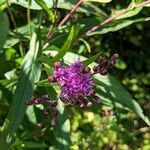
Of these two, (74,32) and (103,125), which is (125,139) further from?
(74,32)

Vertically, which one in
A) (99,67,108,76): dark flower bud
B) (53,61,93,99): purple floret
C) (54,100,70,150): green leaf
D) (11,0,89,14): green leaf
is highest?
(53,61,93,99): purple floret

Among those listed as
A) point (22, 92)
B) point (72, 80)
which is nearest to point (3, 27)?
point (22, 92)

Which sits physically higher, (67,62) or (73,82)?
(73,82)

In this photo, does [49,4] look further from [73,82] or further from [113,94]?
[73,82]

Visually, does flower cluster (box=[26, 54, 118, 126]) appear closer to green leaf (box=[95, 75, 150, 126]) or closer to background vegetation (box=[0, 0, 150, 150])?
background vegetation (box=[0, 0, 150, 150])

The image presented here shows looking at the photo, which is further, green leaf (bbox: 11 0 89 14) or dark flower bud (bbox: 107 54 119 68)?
green leaf (bbox: 11 0 89 14)

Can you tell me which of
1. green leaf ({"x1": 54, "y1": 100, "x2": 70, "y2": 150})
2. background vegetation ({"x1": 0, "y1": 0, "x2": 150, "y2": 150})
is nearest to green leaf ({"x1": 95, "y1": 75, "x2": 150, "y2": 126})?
background vegetation ({"x1": 0, "y1": 0, "x2": 150, "y2": 150})

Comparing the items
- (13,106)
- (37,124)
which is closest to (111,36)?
(37,124)

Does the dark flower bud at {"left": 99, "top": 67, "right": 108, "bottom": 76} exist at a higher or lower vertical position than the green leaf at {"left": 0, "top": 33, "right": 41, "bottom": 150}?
higher
